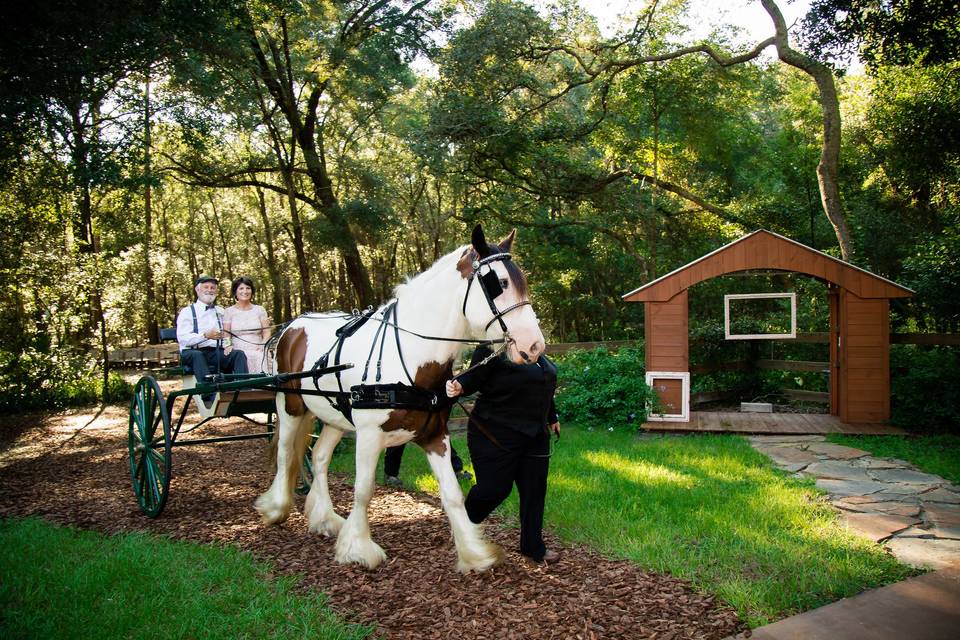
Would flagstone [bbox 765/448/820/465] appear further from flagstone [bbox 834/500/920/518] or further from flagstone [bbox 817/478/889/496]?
flagstone [bbox 834/500/920/518]

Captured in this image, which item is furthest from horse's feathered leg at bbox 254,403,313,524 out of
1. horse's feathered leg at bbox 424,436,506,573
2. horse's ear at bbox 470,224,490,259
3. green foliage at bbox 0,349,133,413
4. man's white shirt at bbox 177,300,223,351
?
green foliage at bbox 0,349,133,413

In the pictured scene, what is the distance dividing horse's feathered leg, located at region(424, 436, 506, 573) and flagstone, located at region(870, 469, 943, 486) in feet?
15.3

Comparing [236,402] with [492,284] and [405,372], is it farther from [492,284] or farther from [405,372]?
[492,284]

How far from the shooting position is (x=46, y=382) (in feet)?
42.4

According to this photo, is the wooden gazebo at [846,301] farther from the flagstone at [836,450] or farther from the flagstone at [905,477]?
the flagstone at [905,477]

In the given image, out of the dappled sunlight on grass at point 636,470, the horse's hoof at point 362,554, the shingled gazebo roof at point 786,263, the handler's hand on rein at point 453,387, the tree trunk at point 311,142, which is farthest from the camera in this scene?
the tree trunk at point 311,142

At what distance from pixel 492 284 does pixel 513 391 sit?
76 cm

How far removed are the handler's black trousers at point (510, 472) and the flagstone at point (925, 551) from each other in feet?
8.43

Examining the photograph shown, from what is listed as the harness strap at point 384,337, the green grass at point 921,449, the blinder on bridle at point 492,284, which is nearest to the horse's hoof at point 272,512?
the harness strap at point 384,337

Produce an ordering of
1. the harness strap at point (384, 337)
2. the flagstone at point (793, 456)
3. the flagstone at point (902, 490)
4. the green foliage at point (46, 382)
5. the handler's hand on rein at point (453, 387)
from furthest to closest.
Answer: the green foliage at point (46, 382) < the flagstone at point (793, 456) < the flagstone at point (902, 490) < the harness strap at point (384, 337) < the handler's hand on rein at point (453, 387)

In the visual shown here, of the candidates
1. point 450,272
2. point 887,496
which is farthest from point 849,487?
point 450,272

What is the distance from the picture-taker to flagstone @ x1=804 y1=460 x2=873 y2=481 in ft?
20.1

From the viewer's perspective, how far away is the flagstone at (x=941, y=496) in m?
5.29

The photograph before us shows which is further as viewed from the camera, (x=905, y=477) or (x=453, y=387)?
(x=905, y=477)
